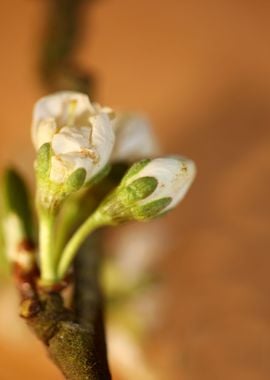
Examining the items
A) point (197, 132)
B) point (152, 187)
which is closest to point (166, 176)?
point (152, 187)

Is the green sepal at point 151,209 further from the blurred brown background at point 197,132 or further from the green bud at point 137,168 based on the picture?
the blurred brown background at point 197,132

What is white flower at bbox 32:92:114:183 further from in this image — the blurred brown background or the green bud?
the blurred brown background

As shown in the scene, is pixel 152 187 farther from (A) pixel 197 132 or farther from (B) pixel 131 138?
(A) pixel 197 132

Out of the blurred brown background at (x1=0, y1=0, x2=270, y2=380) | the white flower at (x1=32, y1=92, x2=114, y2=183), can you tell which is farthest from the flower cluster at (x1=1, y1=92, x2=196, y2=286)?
the blurred brown background at (x1=0, y1=0, x2=270, y2=380)

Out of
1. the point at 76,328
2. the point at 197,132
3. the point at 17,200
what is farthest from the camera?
the point at 197,132

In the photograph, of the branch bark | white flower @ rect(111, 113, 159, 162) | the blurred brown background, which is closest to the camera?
the branch bark

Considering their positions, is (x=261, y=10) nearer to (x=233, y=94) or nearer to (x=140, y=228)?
(x=233, y=94)
